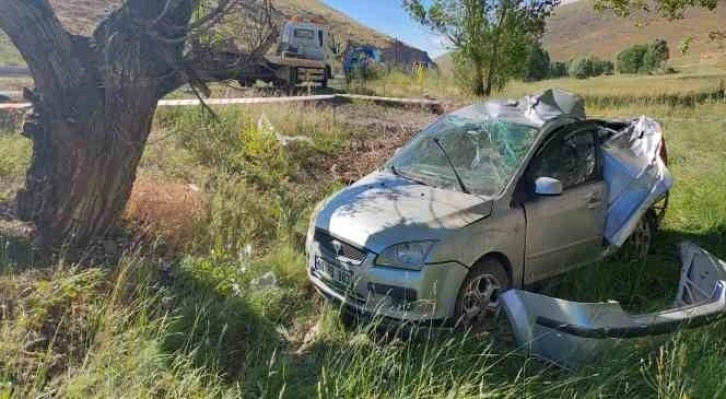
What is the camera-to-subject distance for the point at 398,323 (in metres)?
3.69

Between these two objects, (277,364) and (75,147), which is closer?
(277,364)

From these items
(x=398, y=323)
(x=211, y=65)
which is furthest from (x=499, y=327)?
(x=211, y=65)

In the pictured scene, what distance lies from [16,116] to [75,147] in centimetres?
466

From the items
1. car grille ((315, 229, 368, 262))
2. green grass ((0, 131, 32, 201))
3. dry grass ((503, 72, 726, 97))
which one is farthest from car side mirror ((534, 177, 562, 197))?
dry grass ((503, 72, 726, 97))

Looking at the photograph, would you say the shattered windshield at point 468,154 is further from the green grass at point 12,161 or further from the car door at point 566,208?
the green grass at point 12,161

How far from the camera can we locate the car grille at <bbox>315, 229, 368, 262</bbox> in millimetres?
3877

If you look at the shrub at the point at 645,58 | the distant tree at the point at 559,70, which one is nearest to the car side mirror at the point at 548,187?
the distant tree at the point at 559,70

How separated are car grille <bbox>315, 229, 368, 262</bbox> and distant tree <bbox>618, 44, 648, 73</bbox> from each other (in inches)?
2425

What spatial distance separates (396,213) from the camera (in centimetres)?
407

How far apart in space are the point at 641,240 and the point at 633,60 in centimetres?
6070

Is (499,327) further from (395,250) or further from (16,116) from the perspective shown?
(16,116)

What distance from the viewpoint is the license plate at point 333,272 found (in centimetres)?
392

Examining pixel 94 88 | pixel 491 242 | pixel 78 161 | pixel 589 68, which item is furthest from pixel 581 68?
pixel 78 161

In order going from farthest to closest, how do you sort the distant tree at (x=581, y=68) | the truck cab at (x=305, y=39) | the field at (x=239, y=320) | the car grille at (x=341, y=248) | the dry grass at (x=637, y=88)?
the distant tree at (x=581, y=68)
the dry grass at (x=637, y=88)
the truck cab at (x=305, y=39)
the car grille at (x=341, y=248)
the field at (x=239, y=320)
